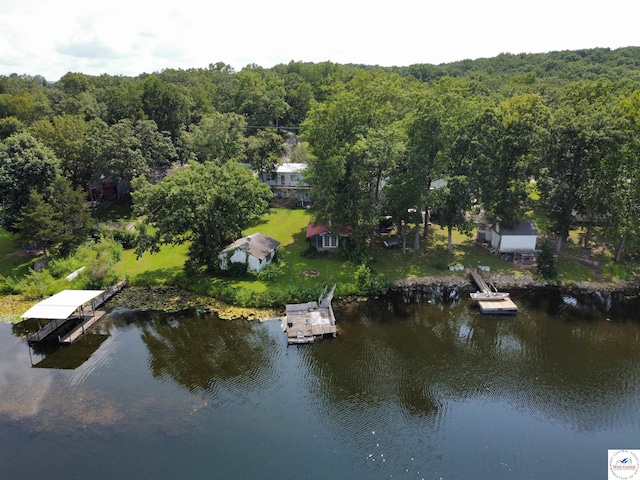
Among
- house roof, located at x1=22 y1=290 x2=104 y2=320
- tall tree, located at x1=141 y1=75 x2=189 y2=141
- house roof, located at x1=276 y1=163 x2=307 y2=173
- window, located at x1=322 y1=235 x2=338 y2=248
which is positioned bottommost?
house roof, located at x1=22 y1=290 x2=104 y2=320

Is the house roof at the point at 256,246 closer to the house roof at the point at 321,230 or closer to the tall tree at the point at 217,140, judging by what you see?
the house roof at the point at 321,230

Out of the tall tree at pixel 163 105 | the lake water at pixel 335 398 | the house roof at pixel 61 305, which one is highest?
the tall tree at pixel 163 105

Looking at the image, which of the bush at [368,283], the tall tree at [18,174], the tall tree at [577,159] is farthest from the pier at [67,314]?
the tall tree at [577,159]

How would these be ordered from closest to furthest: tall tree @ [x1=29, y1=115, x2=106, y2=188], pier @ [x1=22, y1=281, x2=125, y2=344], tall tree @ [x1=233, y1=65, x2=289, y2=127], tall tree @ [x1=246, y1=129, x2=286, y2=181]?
1. pier @ [x1=22, y1=281, x2=125, y2=344]
2. tall tree @ [x1=29, y1=115, x2=106, y2=188]
3. tall tree @ [x1=246, y1=129, x2=286, y2=181]
4. tall tree @ [x1=233, y1=65, x2=289, y2=127]

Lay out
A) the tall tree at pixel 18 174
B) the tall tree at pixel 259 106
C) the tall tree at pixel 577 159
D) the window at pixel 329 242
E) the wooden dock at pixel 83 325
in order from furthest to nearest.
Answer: the tall tree at pixel 259 106, the window at pixel 329 242, the tall tree at pixel 18 174, the tall tree at pixel 577 159, the wooden dock at pixel 83 325

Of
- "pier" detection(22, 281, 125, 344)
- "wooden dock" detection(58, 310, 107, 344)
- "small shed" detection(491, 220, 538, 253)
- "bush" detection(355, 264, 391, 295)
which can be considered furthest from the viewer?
"small shed" detection(491, 220, 538, 253)

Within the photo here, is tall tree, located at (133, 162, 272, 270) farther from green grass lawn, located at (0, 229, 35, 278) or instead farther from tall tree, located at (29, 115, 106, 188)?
tall tree, located at (29, 115, 106, 188)

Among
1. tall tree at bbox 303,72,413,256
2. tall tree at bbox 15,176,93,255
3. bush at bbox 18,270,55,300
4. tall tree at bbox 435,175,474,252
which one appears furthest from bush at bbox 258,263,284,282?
tall tree at bbox 15,176,93,255
